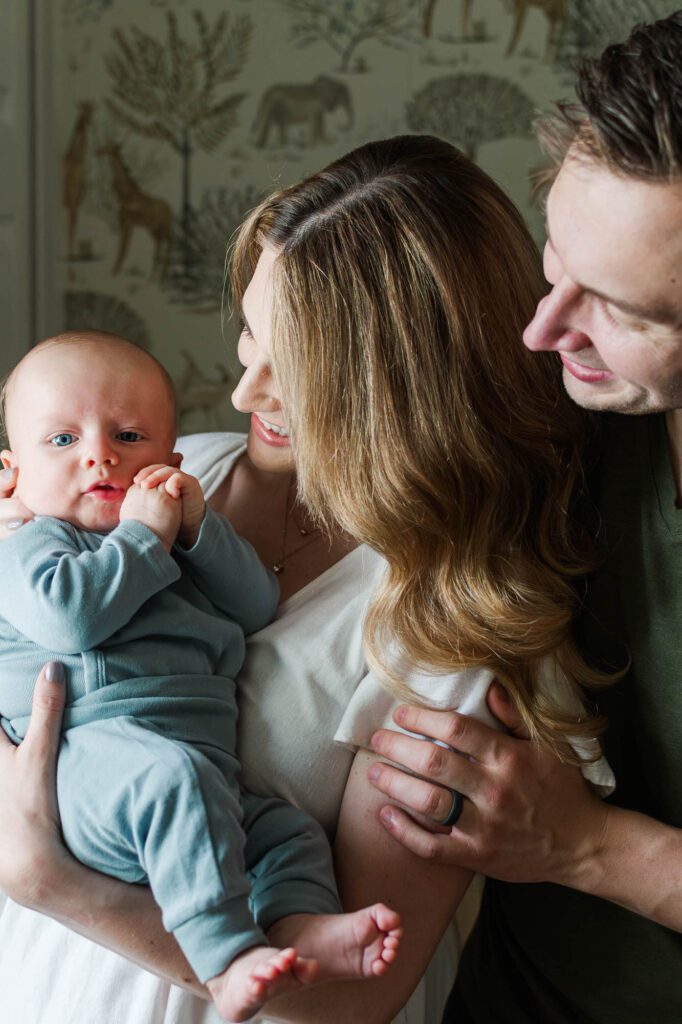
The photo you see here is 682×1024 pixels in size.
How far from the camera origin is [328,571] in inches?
57.1

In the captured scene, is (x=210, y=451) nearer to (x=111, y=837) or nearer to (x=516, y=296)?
(x=516, y=296)

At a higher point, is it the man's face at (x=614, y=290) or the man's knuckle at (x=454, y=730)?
the man's face at (x=614, y=290)

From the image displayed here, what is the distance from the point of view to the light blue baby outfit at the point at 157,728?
1.12 m

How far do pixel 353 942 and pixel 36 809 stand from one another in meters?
0.37

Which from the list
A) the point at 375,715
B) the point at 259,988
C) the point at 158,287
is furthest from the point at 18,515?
the point at 158,287

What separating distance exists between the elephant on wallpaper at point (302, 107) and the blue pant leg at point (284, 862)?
1919 millimetres

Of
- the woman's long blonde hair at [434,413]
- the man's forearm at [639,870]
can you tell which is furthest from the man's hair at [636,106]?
the man's forearm at [639,870]

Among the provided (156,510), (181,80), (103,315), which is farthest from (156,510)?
(181,80)

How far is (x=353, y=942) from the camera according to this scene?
1099 mm

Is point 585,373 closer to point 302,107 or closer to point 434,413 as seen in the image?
point 434,413

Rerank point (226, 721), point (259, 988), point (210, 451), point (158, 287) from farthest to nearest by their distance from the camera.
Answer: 1. point (158, 287)
2. point (210, 451)
3. point (226, 721)
4. point (259, 988)

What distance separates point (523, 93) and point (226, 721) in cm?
197

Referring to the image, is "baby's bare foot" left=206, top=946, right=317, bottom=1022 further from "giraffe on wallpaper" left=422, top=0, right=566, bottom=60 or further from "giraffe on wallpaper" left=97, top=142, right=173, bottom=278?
"giraffe on wallpaper" left=422, top=0, right=566, bottom=60

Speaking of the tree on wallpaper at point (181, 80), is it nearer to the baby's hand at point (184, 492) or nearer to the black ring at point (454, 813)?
the baby's hand at point (184, 492)
